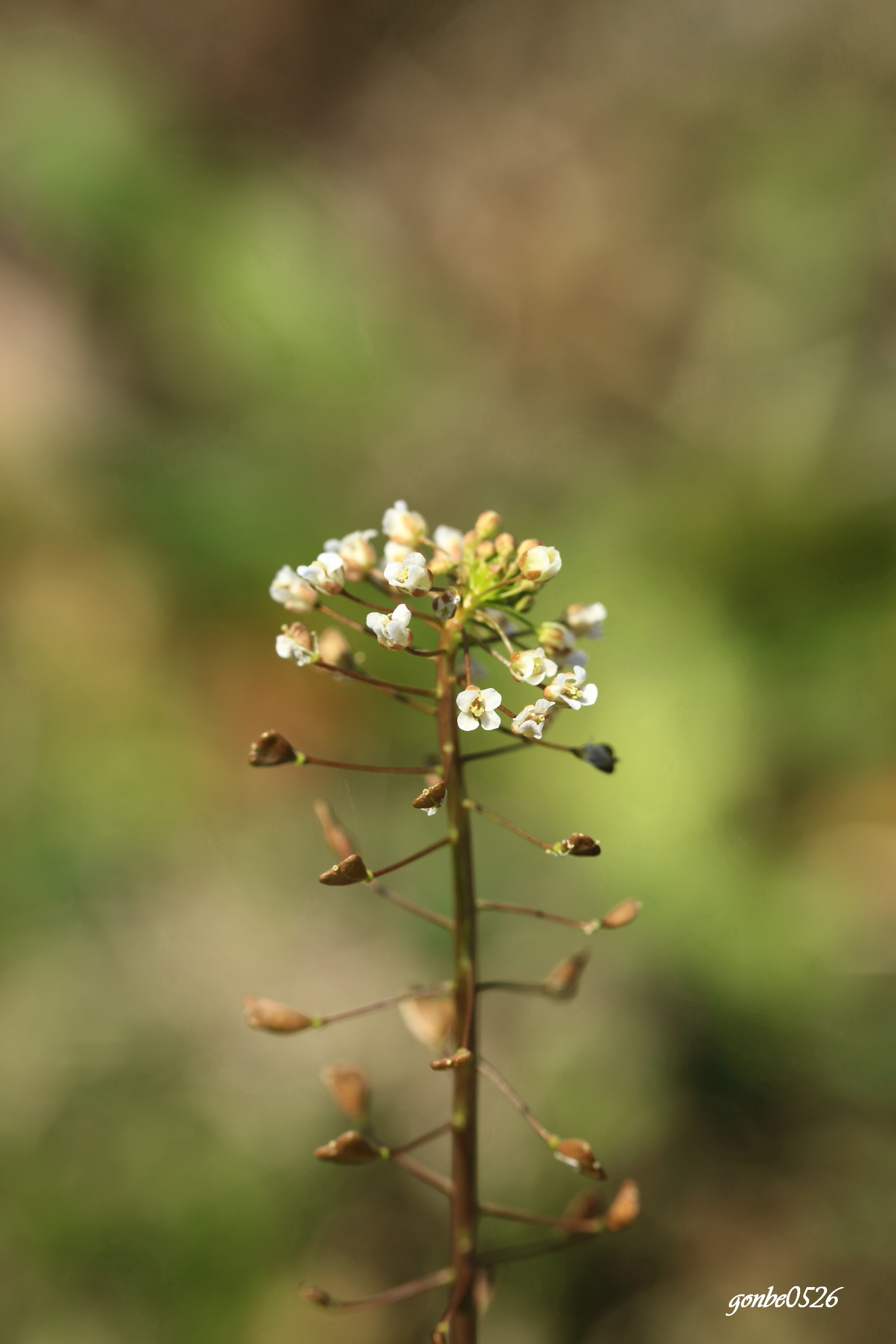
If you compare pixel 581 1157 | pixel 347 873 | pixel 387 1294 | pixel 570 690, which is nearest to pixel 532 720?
pixel 570 690

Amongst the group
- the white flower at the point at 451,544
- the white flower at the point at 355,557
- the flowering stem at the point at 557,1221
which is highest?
the white flower at the point at 451,544

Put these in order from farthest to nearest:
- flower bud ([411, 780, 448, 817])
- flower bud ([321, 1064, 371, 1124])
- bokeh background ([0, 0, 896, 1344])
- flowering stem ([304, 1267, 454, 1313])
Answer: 1. bokeh background ([0, 0, 896, 1344])
2. flower bud ([321, 1064, 371, 1124])
3. flowering stem ([304, 1267, 454, 1313])
4. flower bud ([411, 780, 448, 817])

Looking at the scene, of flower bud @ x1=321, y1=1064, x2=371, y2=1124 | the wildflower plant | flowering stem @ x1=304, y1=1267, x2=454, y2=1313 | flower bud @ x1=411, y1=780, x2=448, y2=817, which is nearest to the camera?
flower bud @ x1=411, y1=780, x2=448, y2=817

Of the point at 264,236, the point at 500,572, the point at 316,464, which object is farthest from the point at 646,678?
the point at 264,236

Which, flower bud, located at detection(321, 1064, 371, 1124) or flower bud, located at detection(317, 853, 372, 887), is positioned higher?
flower bud, located at detection(317, 853, 372, 887)

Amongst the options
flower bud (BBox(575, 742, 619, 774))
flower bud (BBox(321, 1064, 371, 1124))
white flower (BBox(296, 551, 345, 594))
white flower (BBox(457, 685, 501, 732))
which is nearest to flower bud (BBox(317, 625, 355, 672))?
white flower (BBox(296, 551, 345, 594))

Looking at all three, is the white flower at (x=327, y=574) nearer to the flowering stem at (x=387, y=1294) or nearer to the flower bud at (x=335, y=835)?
the flower bud at (x=335, y=835)

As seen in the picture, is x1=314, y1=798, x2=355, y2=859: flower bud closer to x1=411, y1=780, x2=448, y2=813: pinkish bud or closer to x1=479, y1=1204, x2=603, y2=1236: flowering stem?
x1=411, y1=780, x2=448, y2=813: pinkish bud

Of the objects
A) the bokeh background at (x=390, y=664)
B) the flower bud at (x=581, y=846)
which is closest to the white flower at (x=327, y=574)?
the flower bud at (x=581, y=846)
